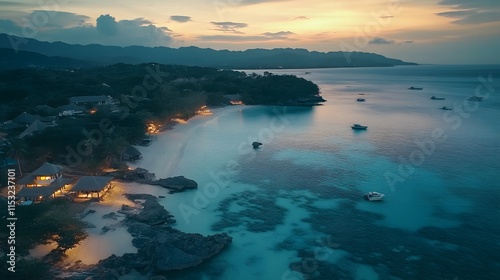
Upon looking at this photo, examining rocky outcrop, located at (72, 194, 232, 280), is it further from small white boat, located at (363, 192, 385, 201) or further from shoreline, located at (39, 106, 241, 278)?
small white boat, located at (363, 192, 385, 201)

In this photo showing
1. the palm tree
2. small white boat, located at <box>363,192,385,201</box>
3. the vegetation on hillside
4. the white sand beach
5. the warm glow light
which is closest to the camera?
the white sand beach

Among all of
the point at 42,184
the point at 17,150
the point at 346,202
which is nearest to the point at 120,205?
the point at 42,184

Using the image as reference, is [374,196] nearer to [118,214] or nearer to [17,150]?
[118,214]

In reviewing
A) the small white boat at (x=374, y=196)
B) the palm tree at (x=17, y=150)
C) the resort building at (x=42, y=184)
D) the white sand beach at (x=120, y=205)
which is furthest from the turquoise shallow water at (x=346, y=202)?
the palm tree at (x=17, y=150)

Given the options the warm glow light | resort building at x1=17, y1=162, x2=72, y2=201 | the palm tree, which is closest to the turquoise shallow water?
the warm glow light

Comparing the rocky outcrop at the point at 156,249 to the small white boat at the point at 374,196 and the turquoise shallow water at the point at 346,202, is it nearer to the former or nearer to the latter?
the turquoise shallow water at the point at 346,202

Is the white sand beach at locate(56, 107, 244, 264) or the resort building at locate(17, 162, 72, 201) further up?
the resort building at locate(17, 162, 72, 201)

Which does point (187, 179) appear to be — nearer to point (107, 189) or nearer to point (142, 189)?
point (142, 189)
